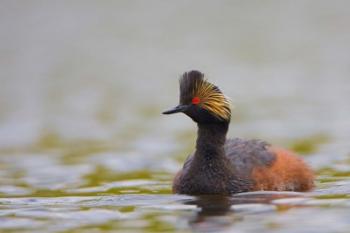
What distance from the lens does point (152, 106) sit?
30812mm

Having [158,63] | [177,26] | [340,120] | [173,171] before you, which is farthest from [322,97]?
[173,171]

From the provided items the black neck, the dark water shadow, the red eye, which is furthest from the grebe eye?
the dark water shadow

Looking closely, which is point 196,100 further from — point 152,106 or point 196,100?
point 152,106

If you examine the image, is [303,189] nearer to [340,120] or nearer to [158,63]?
[340,120]

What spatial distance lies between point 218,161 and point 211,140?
1.12 ft

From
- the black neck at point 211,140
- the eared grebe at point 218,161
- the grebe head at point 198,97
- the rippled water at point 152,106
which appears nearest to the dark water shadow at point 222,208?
the rippled water at point 152,106

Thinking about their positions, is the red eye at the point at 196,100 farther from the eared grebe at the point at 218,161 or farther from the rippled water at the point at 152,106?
the rippled water at the point at 152,106

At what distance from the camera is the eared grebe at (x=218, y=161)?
1571 centimetres

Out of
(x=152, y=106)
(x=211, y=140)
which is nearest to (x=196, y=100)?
(x=211, y=140)

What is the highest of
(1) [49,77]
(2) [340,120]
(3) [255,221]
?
(1) [49,77]

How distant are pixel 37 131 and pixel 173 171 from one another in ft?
26.5

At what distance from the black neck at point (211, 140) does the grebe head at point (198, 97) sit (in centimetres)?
38

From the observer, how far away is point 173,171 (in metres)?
20.5

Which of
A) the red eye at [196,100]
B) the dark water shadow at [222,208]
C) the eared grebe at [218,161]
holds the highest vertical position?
the red eye at [196,100]
